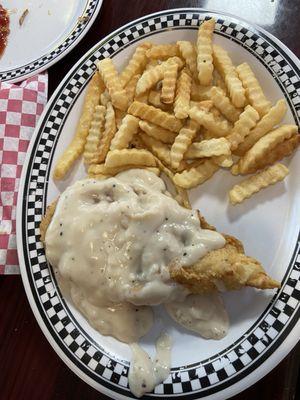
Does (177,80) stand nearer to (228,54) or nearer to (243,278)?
(228,54)

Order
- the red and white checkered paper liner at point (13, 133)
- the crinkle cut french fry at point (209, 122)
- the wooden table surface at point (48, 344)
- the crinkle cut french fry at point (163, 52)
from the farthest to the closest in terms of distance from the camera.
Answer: the red and white checkered paper liner at point (13, 133), the crinkle cut french fry at point (163, 52), the crinkle cut french fry at point (209, 122), the wooden table surface at point (48, 344)

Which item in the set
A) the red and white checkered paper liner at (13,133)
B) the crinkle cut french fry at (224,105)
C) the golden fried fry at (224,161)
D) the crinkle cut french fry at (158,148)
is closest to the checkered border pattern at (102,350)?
the red and white checkered paper liner at (13,133)

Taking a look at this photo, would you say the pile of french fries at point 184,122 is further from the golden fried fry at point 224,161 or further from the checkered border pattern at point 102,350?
the checkered border pattern at point 102,350

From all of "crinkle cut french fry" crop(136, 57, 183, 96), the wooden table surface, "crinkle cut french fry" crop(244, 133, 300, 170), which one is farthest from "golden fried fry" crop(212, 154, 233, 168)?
the wooden table surface

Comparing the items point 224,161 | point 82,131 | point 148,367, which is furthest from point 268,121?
point 148,367

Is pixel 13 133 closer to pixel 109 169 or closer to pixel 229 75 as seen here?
pixel 109 169

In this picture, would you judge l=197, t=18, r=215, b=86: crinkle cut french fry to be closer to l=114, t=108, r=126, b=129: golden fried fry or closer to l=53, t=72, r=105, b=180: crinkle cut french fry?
l=114, t=108, r=126, b=129: golden fried fry
